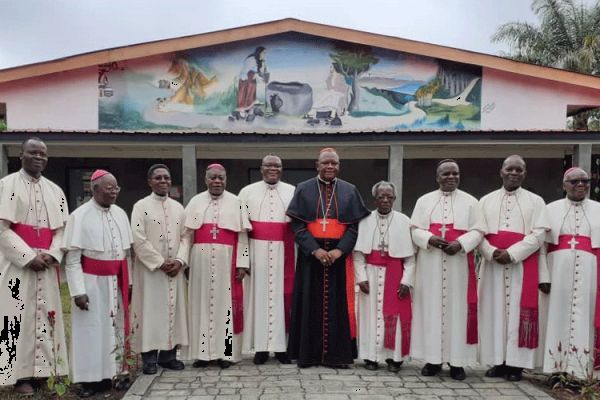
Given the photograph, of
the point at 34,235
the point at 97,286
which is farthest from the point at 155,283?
the point at 34,235

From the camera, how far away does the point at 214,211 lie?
5348 mm

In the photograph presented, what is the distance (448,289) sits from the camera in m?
5.06

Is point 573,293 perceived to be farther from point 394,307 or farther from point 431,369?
point 394,307

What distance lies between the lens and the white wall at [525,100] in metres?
13.8

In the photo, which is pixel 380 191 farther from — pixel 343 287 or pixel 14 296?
pixel 14 296

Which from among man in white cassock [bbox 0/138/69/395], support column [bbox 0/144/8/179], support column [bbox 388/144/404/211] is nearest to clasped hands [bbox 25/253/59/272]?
man in white cassock [bbox 0/138/69/395]

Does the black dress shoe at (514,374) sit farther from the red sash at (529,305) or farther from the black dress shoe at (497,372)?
the red sash at (529,305)

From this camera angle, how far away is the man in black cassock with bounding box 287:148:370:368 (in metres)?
5.30

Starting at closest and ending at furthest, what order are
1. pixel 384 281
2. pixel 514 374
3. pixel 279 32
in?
pixel 514 374
pixel 384 281
pixel 279 32

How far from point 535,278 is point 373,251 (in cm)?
150

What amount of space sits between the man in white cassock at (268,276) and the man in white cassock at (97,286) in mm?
1299

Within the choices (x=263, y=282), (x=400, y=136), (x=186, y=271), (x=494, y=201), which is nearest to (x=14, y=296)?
(x=186, y=271)

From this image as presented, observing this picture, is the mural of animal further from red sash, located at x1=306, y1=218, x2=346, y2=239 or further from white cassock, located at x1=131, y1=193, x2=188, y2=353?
red sash, located at x1=306, y1=218, x2=346, y2=239

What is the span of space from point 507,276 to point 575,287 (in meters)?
0.57
